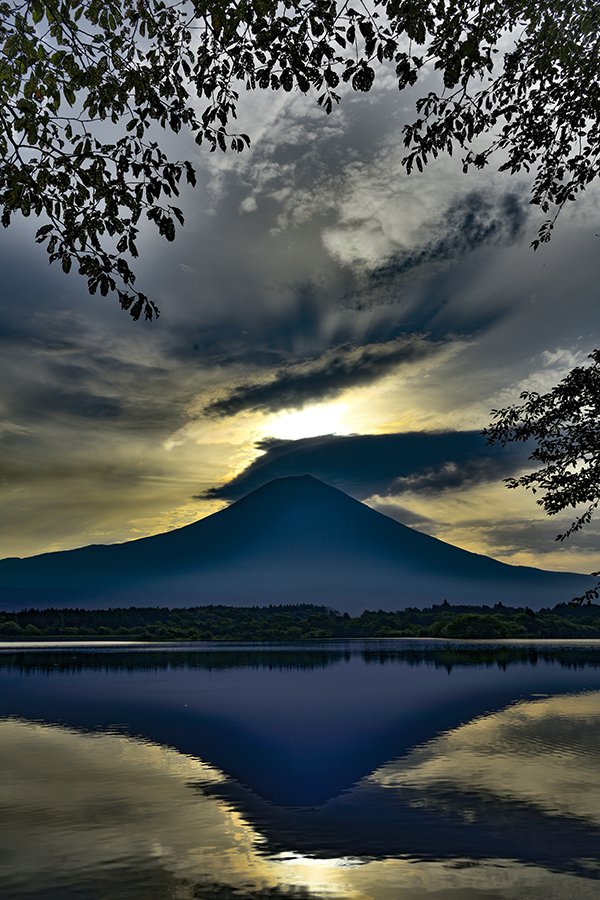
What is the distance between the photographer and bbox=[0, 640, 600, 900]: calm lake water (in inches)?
408

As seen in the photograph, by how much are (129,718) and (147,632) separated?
508ft

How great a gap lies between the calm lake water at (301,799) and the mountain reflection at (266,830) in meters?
0.05

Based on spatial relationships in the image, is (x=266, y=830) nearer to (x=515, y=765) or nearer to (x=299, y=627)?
(x=515, y=765)

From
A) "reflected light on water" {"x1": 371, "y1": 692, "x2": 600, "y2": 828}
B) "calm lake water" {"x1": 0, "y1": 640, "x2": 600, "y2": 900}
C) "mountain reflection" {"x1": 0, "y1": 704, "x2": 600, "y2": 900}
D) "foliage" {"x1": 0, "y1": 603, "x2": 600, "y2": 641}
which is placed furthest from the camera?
"foliage" {"x1": 0, "y1": 603, "x2": 600, "y2": 641}

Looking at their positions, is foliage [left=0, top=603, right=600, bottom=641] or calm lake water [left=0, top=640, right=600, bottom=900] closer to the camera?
calm lake water [left=0, top=640, right=600, bottom=900]

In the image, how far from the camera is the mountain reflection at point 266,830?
10055 mm

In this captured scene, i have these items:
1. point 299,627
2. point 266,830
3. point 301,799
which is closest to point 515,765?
point 301,799

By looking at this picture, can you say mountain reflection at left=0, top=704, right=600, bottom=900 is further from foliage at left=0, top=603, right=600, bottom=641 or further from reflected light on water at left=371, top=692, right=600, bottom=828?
foliage at left=0, top=603, right=600, bottom=641

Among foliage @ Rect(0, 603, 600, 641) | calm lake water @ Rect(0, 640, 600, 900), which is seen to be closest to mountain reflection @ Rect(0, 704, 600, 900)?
calm lake water @ Rect(0, 640, 600, 900)

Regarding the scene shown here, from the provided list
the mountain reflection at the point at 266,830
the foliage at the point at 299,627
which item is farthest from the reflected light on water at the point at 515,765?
the foliage at the point at 299,627

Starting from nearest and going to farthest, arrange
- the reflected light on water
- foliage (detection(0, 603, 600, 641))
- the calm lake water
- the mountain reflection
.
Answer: the mountain reflection
the calm lake water
the reflected light on water
foliage (detection(0, 603, 600, 641))

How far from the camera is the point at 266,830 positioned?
43.7 ft

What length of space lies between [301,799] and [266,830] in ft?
8.95

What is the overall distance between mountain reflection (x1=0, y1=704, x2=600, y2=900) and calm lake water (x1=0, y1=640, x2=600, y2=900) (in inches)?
1.9
